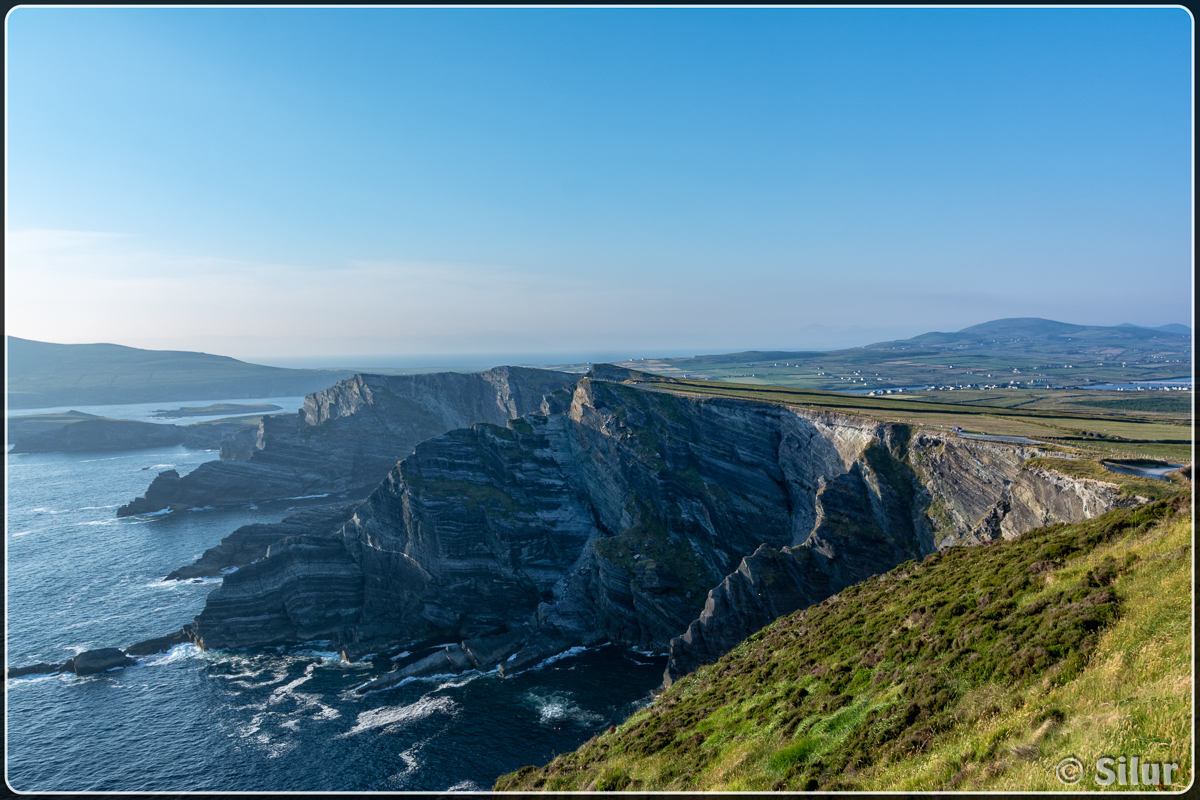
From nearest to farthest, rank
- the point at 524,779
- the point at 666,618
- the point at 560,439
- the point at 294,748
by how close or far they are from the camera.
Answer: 1. the point at 524,779
2. the point at 294,748
3. the point at 666,618
4. the point at 560,439

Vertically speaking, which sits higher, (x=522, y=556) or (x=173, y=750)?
(x=522, y=556)

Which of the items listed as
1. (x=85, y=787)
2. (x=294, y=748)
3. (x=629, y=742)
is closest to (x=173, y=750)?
(x=85, y=787)

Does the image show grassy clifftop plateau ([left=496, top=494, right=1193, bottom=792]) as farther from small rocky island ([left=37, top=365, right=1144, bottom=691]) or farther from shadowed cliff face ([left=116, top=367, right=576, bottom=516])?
shadowed cliff face ([left=116, top=367, right=576, bottom=516])

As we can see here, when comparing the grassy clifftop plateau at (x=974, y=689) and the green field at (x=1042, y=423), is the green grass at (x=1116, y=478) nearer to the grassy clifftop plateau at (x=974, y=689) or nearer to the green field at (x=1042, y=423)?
the green field at (x=1042, y=423)

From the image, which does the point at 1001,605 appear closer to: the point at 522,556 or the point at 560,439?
the point at 522,556

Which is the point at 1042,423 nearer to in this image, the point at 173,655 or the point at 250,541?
the point at 173,655

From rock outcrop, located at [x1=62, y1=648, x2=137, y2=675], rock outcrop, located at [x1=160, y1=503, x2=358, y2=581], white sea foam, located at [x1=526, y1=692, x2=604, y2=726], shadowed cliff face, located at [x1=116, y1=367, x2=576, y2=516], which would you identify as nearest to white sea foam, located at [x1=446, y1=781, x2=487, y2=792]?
white sea foam, located at [x1=526, y1=692, x2=604, y2=726]
